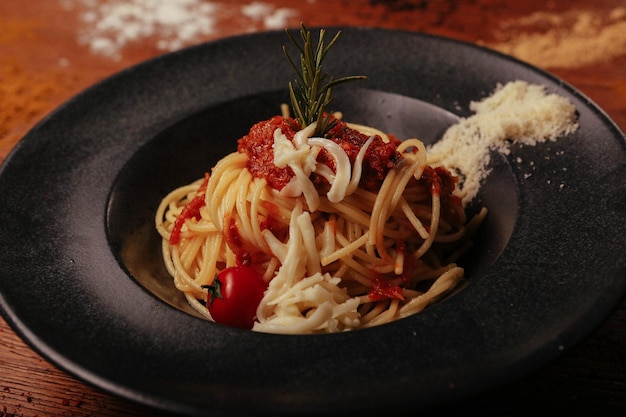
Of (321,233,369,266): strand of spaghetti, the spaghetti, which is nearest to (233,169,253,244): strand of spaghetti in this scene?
the spaghetti

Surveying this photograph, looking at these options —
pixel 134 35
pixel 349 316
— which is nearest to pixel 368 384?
pixel 349 316

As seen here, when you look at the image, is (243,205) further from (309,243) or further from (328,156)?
(328,156)

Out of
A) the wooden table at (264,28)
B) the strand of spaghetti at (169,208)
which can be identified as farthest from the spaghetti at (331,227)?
the wooden table at (264,28)

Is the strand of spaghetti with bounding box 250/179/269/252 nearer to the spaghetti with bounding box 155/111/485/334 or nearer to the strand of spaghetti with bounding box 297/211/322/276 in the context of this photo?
the spaghetti with bounding box 155/111/485/334

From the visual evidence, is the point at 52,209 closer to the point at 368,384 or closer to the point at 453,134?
the point at 368,384

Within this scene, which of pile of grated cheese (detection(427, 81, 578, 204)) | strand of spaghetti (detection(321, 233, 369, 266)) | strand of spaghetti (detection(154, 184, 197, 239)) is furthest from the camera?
strand of spaghetti (detection(154, 184, 197, 239))

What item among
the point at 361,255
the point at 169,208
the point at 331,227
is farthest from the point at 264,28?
the point at 361,255

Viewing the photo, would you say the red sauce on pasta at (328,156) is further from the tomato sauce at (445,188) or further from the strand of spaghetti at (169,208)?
the strand of spaghetti at (169,208)

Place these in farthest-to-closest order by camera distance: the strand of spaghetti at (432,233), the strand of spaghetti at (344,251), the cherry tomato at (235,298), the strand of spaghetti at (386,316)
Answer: the strand of spaghetti at (432,233)
the strand of spaghetti at (344,251)
the strand of spaghetti at (386,316)
the cherry tomato at (235,298)
